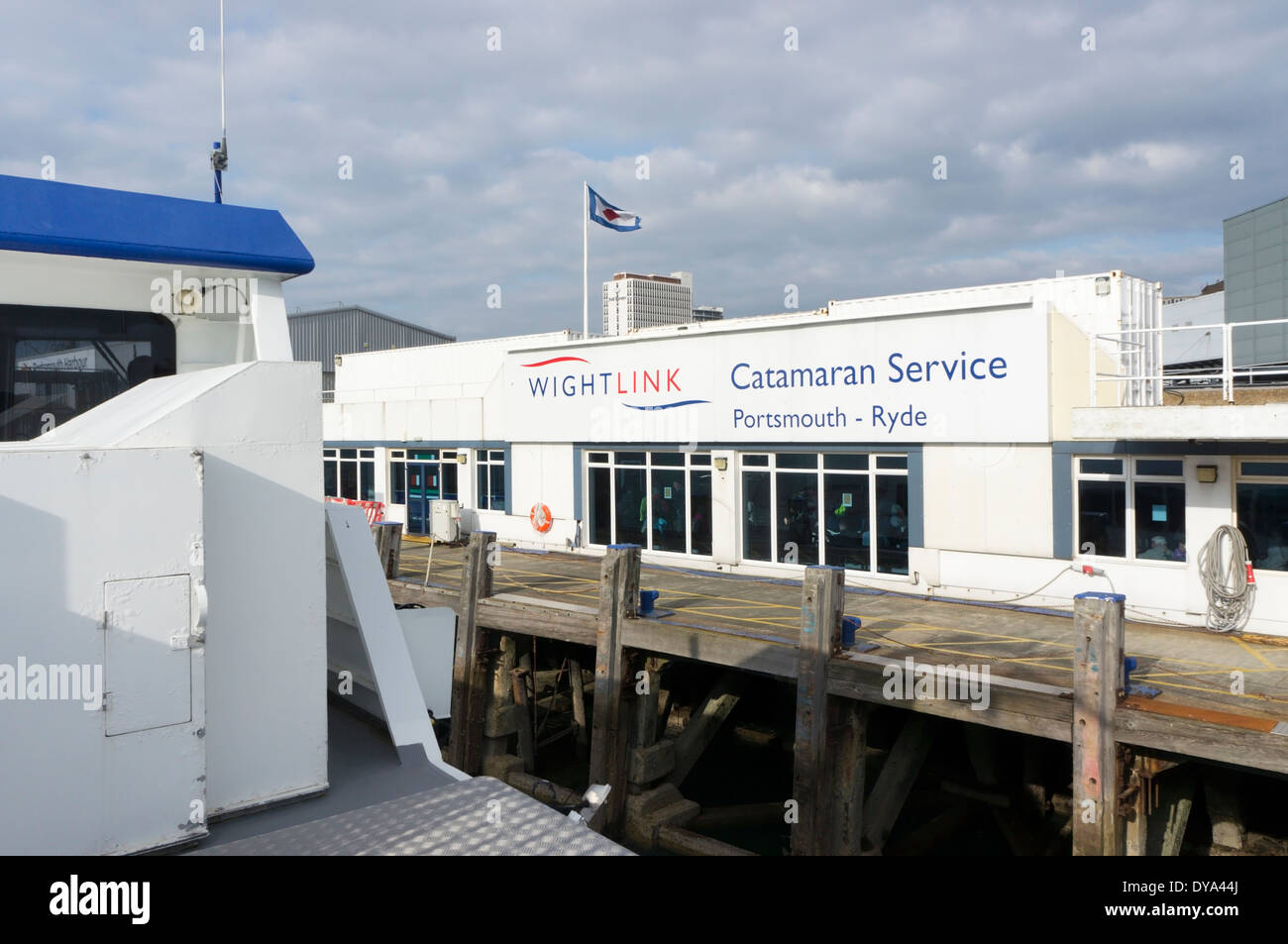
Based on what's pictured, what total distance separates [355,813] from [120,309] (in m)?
3.90

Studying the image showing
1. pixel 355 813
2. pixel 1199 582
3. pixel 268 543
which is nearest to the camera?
pixel 355 813

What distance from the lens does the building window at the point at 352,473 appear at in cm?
2488

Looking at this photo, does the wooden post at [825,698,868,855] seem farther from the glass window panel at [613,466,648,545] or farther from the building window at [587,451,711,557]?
the glass window panel at [613,466,648,545]

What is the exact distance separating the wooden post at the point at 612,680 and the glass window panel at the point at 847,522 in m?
4.96

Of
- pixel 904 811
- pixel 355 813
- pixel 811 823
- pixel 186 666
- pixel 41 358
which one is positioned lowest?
pixel 904 811

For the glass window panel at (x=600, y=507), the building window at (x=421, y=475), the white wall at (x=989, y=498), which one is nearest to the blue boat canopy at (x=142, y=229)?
the white wall at (x=989, y=498)

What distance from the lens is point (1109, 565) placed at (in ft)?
41.4

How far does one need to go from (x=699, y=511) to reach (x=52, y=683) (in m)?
13.9

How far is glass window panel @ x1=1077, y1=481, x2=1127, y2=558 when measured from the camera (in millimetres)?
12641

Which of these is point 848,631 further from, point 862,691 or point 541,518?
point 541,518

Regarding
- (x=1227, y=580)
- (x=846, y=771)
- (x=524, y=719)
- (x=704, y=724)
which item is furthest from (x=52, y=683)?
(x=1227, y=580)

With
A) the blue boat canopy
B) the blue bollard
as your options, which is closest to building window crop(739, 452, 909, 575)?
the blue bollard
